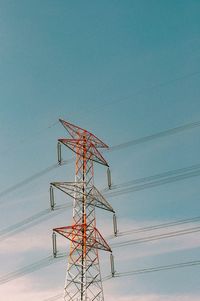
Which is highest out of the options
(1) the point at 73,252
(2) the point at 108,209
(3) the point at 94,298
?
(2) the point at 108,209

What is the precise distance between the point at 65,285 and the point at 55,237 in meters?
4.81

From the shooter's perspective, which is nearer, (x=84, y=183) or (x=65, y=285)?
(x=65, y=285)

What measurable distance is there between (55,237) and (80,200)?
400 cm

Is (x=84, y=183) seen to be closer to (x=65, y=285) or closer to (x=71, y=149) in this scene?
(x=71, y=149)

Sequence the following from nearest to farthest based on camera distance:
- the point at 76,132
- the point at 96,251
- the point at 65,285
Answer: the point at 65,285 < the point at 96,251 < the point at 76,132

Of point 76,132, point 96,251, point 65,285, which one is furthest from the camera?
point 76,132

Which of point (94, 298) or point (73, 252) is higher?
point (73, 252)

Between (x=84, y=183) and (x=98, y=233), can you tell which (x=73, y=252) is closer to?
(x=98, y=233)

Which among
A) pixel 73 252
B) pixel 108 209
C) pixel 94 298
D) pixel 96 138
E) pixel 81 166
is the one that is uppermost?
pixel 96 138

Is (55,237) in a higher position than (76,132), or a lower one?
lower

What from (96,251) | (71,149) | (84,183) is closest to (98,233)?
(96,251)

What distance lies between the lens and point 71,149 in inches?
1777

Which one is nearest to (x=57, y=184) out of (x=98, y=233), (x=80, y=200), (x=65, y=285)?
(x=80, y=200)

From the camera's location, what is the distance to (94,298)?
3969cm
